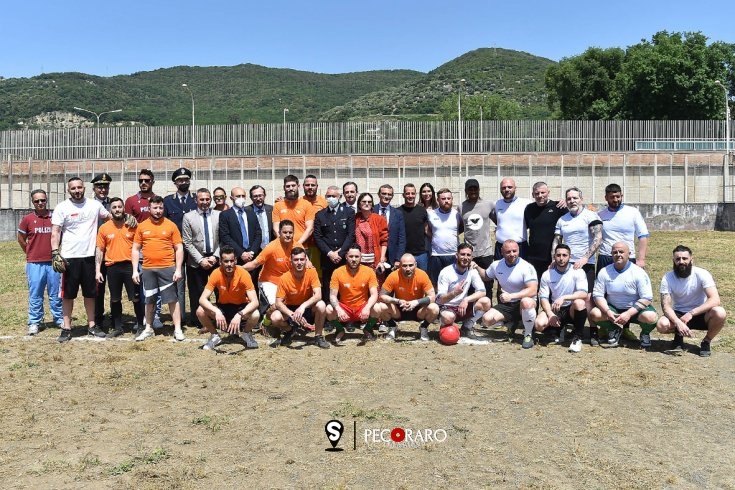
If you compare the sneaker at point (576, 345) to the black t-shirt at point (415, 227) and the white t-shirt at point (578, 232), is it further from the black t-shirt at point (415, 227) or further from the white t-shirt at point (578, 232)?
the black t-shirt at point (415, 227)

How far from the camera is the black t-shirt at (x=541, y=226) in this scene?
27.2 feet

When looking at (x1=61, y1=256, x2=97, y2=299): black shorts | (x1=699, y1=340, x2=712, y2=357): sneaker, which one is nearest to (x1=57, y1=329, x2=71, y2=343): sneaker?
(x1=61, y1=256, x2=97, y2=299): black shorts

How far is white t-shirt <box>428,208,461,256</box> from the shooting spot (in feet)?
28.6

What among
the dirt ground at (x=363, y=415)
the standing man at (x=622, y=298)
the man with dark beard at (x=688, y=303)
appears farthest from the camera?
the standing man at (x=622, y=298)

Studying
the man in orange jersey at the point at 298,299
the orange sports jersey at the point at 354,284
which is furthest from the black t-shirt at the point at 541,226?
the man in orange jersey at the point at 298,299

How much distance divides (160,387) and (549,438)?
3.52 metres

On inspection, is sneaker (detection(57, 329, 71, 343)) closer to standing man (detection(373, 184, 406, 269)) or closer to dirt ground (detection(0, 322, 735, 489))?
dirt ground (detection(0, 322, 735, 489))

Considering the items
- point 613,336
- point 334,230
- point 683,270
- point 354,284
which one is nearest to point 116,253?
point 334,230

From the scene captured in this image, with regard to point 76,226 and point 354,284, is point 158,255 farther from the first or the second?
point 354,284

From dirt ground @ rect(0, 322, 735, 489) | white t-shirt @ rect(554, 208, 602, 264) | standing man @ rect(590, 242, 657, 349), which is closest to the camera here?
dirt ground @ rect(0, 322, 735, 489)

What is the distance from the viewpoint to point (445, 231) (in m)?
8.72

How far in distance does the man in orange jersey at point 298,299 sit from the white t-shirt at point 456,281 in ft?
4.80

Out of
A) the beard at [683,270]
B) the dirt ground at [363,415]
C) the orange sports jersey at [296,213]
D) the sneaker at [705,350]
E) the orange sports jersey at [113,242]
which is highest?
the orange sports jersey at [296,213]

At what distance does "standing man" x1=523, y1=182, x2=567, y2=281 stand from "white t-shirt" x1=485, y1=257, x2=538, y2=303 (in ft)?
1.24
